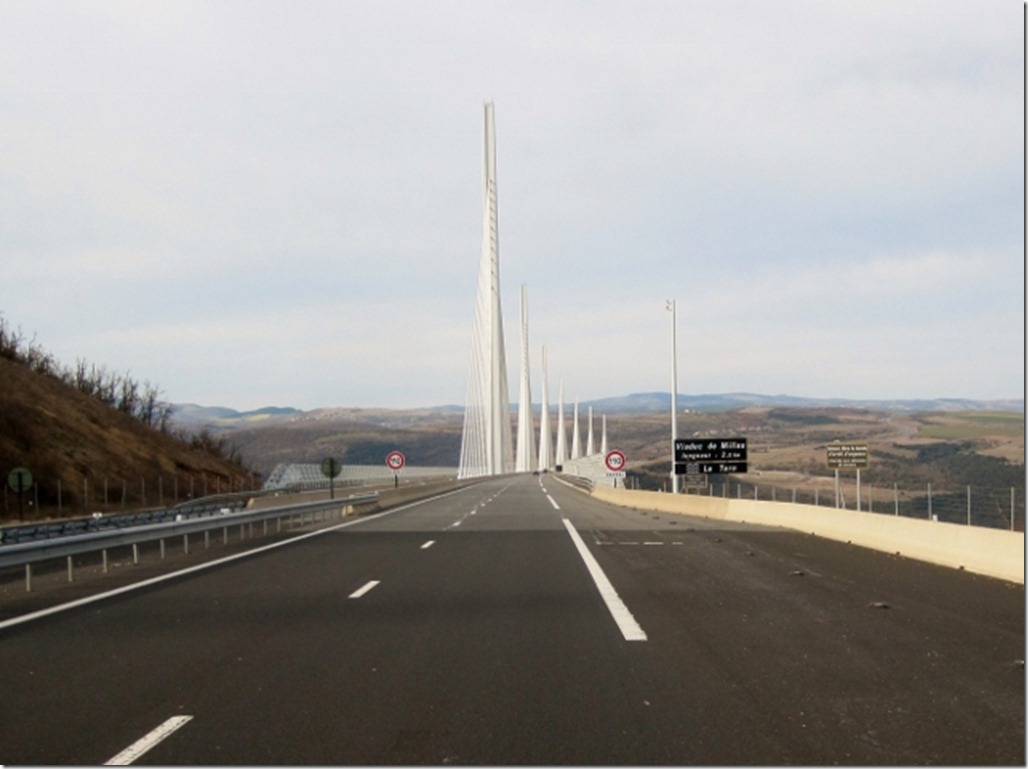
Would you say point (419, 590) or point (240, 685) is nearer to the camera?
point (240, 685)

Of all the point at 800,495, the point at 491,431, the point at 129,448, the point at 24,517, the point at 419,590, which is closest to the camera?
the point at 419,590

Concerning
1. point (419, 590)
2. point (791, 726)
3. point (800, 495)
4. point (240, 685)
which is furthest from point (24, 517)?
point (791, 726)

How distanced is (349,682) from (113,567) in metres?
13.7

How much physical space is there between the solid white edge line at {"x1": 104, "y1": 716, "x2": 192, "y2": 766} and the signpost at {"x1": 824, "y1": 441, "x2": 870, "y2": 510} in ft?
74.0

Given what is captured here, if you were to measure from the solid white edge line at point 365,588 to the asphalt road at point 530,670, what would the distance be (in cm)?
Result: 6

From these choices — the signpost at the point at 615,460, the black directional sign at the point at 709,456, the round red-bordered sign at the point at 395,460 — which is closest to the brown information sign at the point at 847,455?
the black directional sign at the point at 709,456

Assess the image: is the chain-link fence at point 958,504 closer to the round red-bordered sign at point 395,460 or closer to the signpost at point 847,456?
the signpost at point 847,456

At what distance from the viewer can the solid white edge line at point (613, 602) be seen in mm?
12125

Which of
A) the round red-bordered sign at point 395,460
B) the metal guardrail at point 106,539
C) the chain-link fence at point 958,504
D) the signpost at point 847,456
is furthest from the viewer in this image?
the round red-bordered sign at point 395,460

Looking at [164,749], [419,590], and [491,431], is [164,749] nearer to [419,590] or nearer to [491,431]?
[419,590]

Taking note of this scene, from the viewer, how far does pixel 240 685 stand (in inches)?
370

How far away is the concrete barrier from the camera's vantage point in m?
17.3

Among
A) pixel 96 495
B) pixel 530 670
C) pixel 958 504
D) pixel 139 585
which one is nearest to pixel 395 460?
pixel 96 495

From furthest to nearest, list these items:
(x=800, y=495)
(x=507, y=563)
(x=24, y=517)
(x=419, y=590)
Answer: (x=24, y=517)
(x=800, y=495)
(x=507, y=563)
(x=419, y=590)
